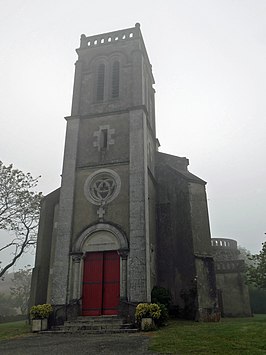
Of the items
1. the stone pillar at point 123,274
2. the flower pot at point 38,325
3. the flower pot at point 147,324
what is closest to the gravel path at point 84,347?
the flower pot at point 147,324

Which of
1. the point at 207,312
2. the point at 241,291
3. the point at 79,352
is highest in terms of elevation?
the point at 241,291

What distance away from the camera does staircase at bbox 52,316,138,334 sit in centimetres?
1401

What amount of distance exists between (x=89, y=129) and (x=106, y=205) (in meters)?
5.72

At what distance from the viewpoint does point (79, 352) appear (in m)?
9.24

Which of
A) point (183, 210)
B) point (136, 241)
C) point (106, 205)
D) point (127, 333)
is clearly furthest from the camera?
point (183, 210)

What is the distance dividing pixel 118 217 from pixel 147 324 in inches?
239

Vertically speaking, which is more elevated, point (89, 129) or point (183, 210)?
point (89, 129)

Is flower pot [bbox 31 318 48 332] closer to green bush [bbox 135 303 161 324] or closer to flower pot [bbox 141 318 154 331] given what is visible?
green bush [bbox 135 303 161 324]

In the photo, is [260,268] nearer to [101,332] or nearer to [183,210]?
[183,210]

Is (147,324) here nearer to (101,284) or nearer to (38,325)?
(101,284)

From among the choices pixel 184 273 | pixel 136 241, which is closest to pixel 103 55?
pixel 136 241

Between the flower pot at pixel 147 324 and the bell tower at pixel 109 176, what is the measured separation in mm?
1836

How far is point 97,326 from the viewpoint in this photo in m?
14.7

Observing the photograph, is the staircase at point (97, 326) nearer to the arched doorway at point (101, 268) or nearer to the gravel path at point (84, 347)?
the arched doorway at point (101, 268)
